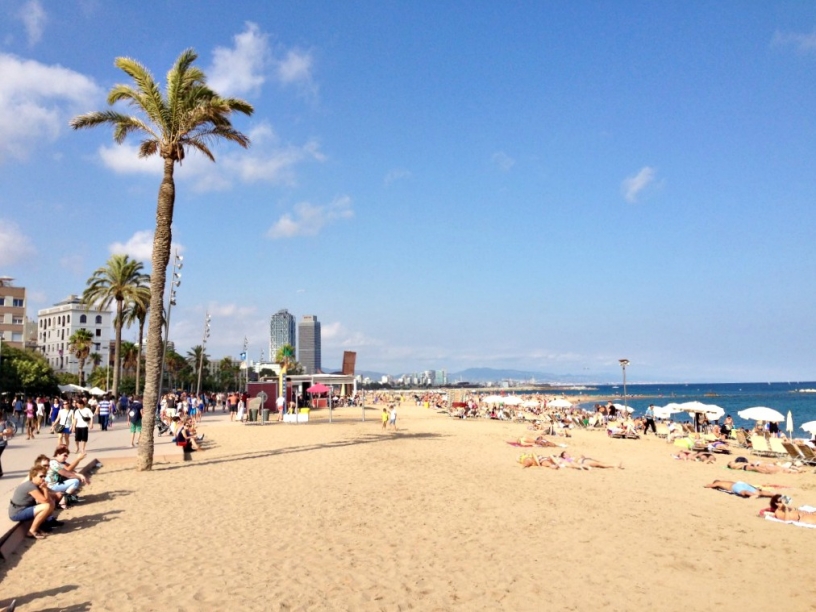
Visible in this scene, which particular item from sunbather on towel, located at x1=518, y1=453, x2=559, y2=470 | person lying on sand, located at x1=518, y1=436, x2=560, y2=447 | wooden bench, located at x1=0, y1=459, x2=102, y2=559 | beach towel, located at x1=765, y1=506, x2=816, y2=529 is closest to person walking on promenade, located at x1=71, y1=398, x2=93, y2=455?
wooden bench, located at x1=0, y1=459, x2=102, y2=559

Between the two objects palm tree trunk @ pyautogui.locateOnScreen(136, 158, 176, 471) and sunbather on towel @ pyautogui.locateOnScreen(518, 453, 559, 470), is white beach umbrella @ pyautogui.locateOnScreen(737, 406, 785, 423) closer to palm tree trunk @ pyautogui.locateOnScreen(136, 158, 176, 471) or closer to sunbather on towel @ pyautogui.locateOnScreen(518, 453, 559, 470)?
sunbather on towel @ pyautogui.locateOnScreen(518, 453, 559, 470)

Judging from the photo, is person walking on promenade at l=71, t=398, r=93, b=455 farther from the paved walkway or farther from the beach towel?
the beach towel

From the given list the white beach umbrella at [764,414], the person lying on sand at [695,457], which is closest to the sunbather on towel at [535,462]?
the person lying on sand at [695,457]

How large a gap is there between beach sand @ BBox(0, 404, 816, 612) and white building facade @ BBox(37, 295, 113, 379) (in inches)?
3189

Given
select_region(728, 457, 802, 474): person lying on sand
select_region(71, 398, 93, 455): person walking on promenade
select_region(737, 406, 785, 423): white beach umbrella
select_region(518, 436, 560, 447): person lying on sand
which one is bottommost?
select_region(728, 457, 802, 474): person lying on sand

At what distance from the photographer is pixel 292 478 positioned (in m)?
13.6

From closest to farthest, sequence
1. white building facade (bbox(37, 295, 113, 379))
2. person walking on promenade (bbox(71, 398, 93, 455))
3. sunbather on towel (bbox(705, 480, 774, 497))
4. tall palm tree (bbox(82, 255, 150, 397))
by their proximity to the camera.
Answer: sunbather on towel (bbox(705, 480, 774, 497)) < person walking on promenade (bbox(71, 398, 93, 455)) < tall palm tree (bbox(82, 255, 150, 397)) < white building facade (bbox(37, 295, 113, 379))

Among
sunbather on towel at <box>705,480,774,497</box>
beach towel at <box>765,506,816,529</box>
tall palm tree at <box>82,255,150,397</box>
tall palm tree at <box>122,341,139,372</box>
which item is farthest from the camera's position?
tall palm tree at <box>122,341,139,372</box>

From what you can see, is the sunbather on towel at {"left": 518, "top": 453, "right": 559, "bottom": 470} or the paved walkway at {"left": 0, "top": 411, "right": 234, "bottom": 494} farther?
the sunbather on towel at {"left": 518, "top": 453, "right": 559, "bottom": 470}

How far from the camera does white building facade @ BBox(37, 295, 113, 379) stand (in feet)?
280

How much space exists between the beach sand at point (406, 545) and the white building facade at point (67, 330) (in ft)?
266

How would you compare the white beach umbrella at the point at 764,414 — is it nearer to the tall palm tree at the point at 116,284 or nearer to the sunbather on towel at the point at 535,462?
the sunbather on towel at the point at 535,462

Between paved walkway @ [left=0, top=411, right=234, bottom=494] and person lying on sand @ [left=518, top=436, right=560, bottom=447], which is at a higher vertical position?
paved walkway @ [left=0, top=411, right=234, bottom=494]

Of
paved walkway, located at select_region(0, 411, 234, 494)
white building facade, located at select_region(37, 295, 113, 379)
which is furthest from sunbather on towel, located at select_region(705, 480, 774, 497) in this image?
white building facade, located at select_region(37, 295, 113, 379)
